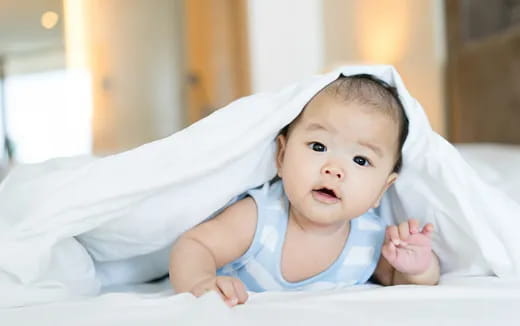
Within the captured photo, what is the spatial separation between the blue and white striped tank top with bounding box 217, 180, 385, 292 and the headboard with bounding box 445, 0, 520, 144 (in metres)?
1.75

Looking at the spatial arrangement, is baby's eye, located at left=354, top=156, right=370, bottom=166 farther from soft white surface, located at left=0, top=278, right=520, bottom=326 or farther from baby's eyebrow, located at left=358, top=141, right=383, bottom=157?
soft white surface, located at left=0, top=278, right=520, bottom=326

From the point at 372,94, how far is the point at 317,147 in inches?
4.6

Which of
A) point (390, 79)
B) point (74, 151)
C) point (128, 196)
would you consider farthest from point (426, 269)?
point (74, 151)

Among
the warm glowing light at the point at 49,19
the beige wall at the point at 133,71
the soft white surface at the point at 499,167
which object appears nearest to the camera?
the soft white surface at the point at 499,167

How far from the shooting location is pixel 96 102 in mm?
4285

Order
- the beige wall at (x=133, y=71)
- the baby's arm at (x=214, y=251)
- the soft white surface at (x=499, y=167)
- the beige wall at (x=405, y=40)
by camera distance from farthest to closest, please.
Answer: the beige wall at (x=133, y=71), the beige wall at (x=405, y=40), the soft white surface at (x=499, y=167), the baby's arm at (x=214, y=251)

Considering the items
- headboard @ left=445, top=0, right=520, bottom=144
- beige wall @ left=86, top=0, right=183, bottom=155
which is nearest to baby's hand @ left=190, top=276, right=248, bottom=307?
headboard @ left=445, top=0, right=520, bottom=144

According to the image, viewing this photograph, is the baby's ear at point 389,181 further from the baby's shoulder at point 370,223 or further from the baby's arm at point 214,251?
the baby's arm at point 214,251

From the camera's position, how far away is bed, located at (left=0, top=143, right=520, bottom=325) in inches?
25.4

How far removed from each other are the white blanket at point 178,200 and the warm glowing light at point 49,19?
11.2 feet

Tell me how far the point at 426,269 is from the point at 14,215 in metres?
0.59

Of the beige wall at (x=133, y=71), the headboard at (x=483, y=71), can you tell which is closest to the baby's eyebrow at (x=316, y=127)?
the headboard at (x=483, y=71)

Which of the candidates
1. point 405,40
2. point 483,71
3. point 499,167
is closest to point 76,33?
point 405,40

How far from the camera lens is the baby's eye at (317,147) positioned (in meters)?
0.90
